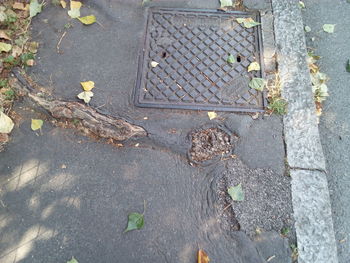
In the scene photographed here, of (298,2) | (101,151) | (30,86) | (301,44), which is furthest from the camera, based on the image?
(298,2)

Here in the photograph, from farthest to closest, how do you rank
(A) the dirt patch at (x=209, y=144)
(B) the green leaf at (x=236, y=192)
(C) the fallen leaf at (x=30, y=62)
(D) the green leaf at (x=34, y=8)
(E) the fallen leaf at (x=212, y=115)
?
(D) the green leaf at (x=34, y=8) < (C) the fallen leaf at (x=30, y=62) < (E) the fallen leaf at (x=212, y=115) < (A) the dirt patch at (x=209, y=144) < (B) the green leaf at (x=236, y=192)

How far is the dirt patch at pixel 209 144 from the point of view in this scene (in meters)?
2.16

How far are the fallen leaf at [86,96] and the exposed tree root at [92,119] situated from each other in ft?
0.14

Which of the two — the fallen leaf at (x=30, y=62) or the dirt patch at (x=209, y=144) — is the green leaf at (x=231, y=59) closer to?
the dirt patch at (x=209, y=144)

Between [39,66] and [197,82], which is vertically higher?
[39,66]

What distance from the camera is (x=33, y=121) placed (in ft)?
7.38

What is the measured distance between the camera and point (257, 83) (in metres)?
2.38

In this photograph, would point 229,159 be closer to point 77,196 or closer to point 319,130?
point 319,130

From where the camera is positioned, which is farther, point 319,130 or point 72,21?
point 72,21

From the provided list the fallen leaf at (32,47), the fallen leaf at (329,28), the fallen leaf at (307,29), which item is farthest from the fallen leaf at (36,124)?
the fallen leaf at (329,28)

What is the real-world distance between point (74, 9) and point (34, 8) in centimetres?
31

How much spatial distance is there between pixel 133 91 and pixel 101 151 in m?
0.50

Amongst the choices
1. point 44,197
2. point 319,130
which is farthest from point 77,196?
point 319,130

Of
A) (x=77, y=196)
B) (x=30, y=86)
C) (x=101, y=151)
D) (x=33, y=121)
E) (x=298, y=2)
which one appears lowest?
(x=77, y=196)
